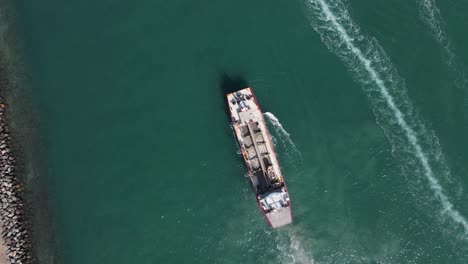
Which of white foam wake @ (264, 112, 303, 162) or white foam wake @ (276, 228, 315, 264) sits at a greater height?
white foam wake @ (264, 112, 303, 162)

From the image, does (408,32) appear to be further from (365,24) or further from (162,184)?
(162,184)

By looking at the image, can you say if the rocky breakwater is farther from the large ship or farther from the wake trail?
the wake trail

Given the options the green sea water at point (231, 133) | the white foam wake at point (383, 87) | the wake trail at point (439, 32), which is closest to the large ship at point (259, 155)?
the green sea water at point (231, 133)

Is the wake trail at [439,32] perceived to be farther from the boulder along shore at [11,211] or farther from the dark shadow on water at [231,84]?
the boulder along shore at [11,211]

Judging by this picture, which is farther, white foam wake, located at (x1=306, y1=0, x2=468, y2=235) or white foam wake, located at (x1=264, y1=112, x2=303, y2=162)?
white foam wake, located at (x1=264, y1=112, x2=303, y2=162)

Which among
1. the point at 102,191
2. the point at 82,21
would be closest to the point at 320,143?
the point at 102,191

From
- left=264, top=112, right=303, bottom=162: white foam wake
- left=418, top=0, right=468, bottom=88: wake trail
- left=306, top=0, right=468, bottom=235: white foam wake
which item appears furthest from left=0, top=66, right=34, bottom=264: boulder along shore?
left=418, top=0, right=468, bottom=88: wake trail
